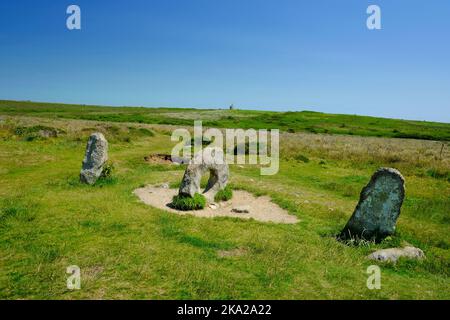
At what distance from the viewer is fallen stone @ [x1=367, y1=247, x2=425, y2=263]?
10.8 m

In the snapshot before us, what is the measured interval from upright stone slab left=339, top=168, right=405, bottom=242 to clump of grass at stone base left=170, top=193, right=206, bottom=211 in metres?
6.38

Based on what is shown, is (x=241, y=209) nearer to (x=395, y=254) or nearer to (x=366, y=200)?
(x=366, y=200)

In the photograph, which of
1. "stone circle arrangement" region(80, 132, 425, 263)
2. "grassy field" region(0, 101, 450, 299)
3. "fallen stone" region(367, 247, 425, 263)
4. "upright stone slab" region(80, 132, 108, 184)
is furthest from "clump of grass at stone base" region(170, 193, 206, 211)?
"fallen stone" region(367, 247, 425, 263)

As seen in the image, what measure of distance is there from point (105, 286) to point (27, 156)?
Result: 2375 cm

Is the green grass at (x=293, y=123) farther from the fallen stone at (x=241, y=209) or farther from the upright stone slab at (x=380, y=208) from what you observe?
the upright stone slab at (x=380, y=208)

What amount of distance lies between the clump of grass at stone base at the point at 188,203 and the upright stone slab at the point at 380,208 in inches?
251

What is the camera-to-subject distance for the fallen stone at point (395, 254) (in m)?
10.8

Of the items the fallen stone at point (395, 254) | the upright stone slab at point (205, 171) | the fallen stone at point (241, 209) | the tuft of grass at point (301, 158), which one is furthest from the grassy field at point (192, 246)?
the tuft of grass at point (301, 158)

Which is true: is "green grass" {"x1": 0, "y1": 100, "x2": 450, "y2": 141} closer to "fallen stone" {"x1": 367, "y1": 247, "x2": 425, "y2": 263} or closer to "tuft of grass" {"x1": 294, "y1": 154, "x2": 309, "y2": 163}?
"tuft of grass" {"x1": 294, "y1": 154, "x2": 309, "y2": 163}

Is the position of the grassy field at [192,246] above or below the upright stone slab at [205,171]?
below

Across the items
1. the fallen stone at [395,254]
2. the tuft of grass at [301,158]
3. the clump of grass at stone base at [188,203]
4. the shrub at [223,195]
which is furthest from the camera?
the tuft of grass at [301,158]

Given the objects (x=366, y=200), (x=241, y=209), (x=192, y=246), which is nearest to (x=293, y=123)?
(x=241, y=209)

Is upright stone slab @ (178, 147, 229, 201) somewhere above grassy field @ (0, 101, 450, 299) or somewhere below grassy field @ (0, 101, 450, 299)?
above
